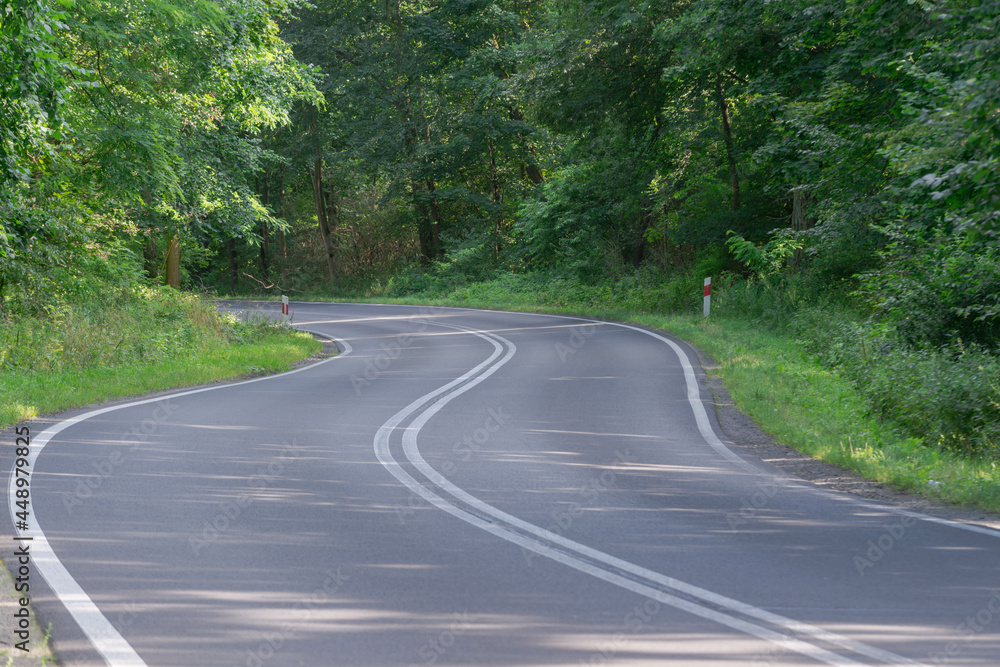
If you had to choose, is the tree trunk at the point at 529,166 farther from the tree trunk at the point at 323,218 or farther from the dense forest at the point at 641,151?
the tree trunk at the point at 323,218

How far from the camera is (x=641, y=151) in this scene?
87.1 ft

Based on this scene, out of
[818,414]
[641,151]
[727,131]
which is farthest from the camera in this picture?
[641,151]

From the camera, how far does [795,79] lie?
18.6 meters

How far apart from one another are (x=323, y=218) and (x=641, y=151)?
25850mm

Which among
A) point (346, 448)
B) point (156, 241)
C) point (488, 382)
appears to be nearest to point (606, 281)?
point (156, 241)

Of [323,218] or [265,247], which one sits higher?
[323,218]

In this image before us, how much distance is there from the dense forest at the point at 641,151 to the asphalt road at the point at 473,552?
9.52 ft

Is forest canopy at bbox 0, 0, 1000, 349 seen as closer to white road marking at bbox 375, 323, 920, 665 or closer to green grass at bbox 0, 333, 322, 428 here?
green grass at bbox 0, 333, 322, 428

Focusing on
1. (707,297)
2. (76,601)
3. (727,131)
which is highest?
(727,131)

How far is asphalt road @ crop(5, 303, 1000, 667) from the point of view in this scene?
153 inches

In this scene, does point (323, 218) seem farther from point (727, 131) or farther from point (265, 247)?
point (727, 131)

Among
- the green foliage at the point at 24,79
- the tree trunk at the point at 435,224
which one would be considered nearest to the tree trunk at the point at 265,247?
the tree trunk at the point at 435,224

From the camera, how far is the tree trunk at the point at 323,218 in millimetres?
46906

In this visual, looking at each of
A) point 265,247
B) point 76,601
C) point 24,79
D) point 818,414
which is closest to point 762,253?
point 818,414
